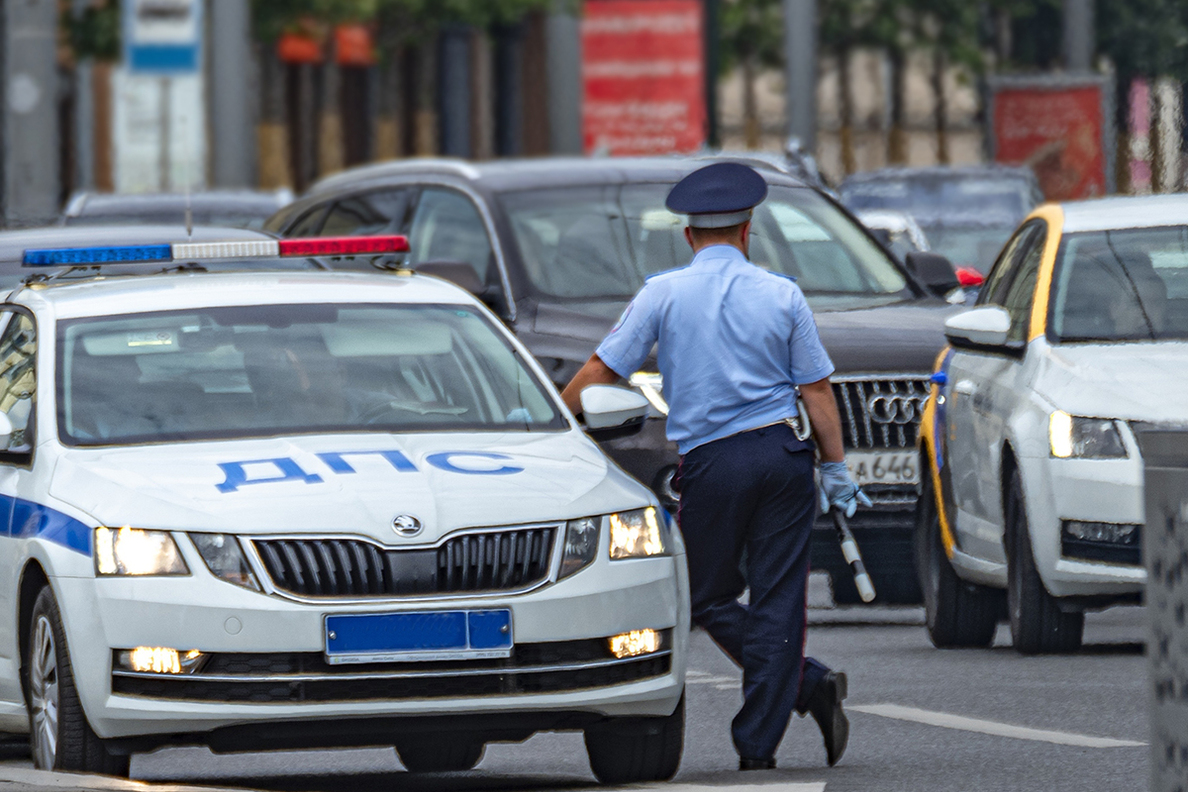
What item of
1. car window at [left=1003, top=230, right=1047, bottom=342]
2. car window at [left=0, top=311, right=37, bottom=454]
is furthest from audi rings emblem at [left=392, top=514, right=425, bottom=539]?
car window at [left=1003, top=230, right=1047, bottom=342]

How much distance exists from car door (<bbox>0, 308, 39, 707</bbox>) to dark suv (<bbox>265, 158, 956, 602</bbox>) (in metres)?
3.18

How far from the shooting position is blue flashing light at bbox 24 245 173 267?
9125 mm

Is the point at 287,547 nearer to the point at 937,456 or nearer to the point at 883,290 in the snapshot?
the point at 937,456

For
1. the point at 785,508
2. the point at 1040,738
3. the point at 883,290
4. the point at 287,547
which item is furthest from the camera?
the point at 883,290

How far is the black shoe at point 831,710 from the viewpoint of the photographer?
8.26 metres

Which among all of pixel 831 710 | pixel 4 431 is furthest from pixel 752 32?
pixel 4 431

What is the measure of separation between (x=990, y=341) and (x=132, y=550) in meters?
4.09

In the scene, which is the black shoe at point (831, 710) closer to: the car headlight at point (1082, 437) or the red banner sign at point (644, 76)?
the car headlight at point (1082, 437)

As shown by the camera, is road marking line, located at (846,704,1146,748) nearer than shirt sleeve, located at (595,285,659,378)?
No

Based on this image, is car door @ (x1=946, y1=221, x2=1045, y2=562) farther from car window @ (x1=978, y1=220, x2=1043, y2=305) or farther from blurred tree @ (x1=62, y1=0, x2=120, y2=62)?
blurred tree @ (x1=62, y1=0, x2=120, y2=62)

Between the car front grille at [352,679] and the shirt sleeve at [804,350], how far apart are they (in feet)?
3.60

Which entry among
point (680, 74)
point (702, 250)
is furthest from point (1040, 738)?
point (680, 74)

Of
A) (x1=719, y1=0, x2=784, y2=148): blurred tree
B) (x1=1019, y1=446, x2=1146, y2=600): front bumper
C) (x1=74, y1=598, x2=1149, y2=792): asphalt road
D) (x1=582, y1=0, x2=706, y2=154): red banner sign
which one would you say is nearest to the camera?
(x1=74, y1=598, x2=1149, y2=792): asphalt road

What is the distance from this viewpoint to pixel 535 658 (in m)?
7.50
